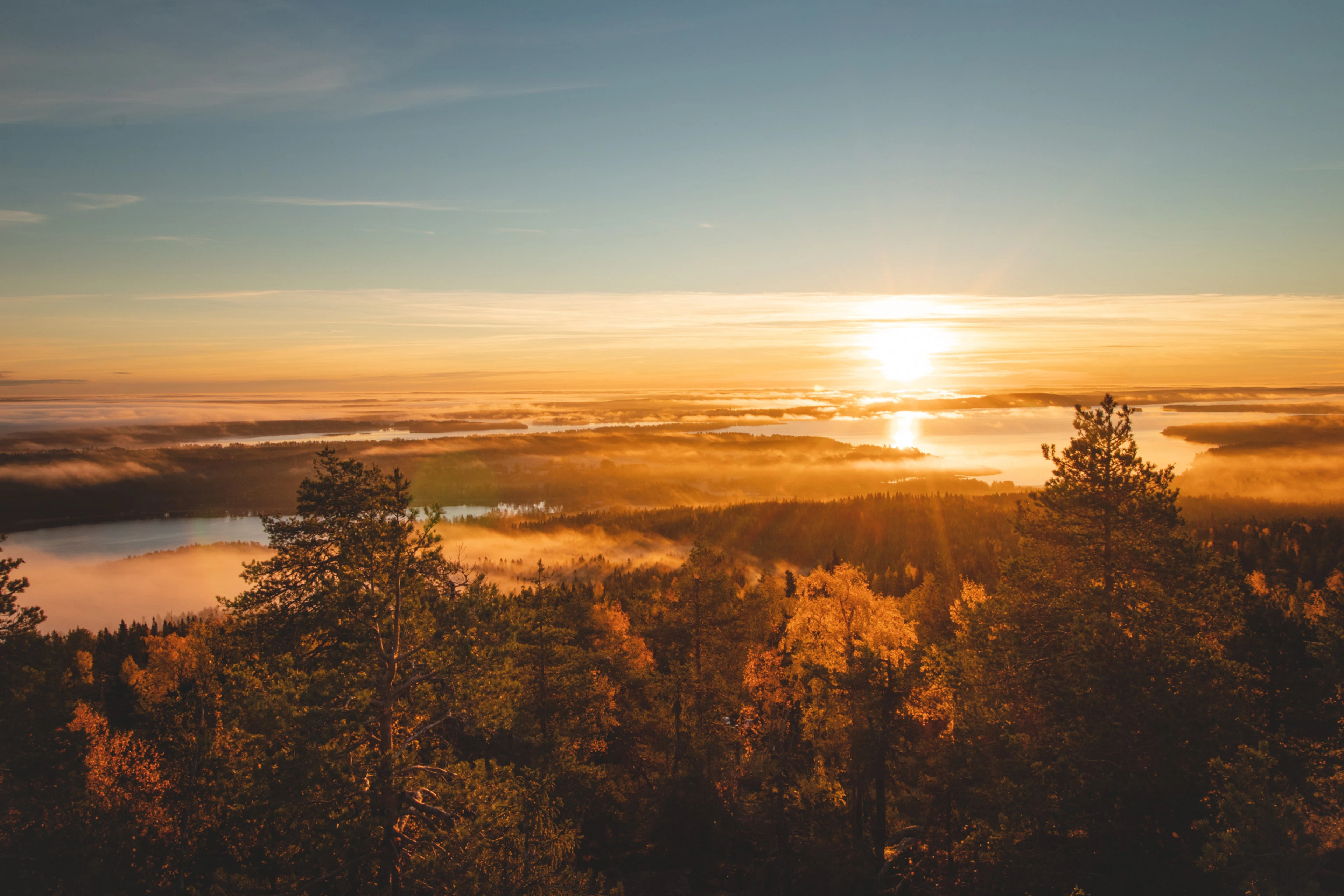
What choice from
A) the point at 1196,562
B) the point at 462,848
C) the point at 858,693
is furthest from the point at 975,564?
the point at 462,848

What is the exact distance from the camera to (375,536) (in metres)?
13.7

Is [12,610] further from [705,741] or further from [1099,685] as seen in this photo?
[1099,685]

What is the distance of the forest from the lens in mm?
13117

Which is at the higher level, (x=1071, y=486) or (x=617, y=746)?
(x=1071, y=486)

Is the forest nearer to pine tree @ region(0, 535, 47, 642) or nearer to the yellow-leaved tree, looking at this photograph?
pine tree @ region(0, 535, 47, 642)

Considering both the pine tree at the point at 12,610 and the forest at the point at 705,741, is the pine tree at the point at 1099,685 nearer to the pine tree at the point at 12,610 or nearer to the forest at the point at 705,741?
the forest at the point at 705,741

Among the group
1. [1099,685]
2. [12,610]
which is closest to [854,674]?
[1099,685]

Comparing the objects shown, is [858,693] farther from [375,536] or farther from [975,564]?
[975,564]

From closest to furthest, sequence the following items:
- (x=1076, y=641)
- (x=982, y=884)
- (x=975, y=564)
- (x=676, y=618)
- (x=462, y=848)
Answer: (x=462, y=848) < (x=1076, y=641) < (x=982, y=884) < (x=676, y=618) < (x=975, y=564)

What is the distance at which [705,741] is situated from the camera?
31.8 meters

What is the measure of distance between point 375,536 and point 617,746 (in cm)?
3205

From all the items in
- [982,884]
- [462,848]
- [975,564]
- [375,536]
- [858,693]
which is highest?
[375,536]

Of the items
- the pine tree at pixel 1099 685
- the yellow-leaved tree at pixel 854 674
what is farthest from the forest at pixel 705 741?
the yellow-leaved tree at pixel 854 674

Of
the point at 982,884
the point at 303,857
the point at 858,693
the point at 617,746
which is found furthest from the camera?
the point at 617,746
